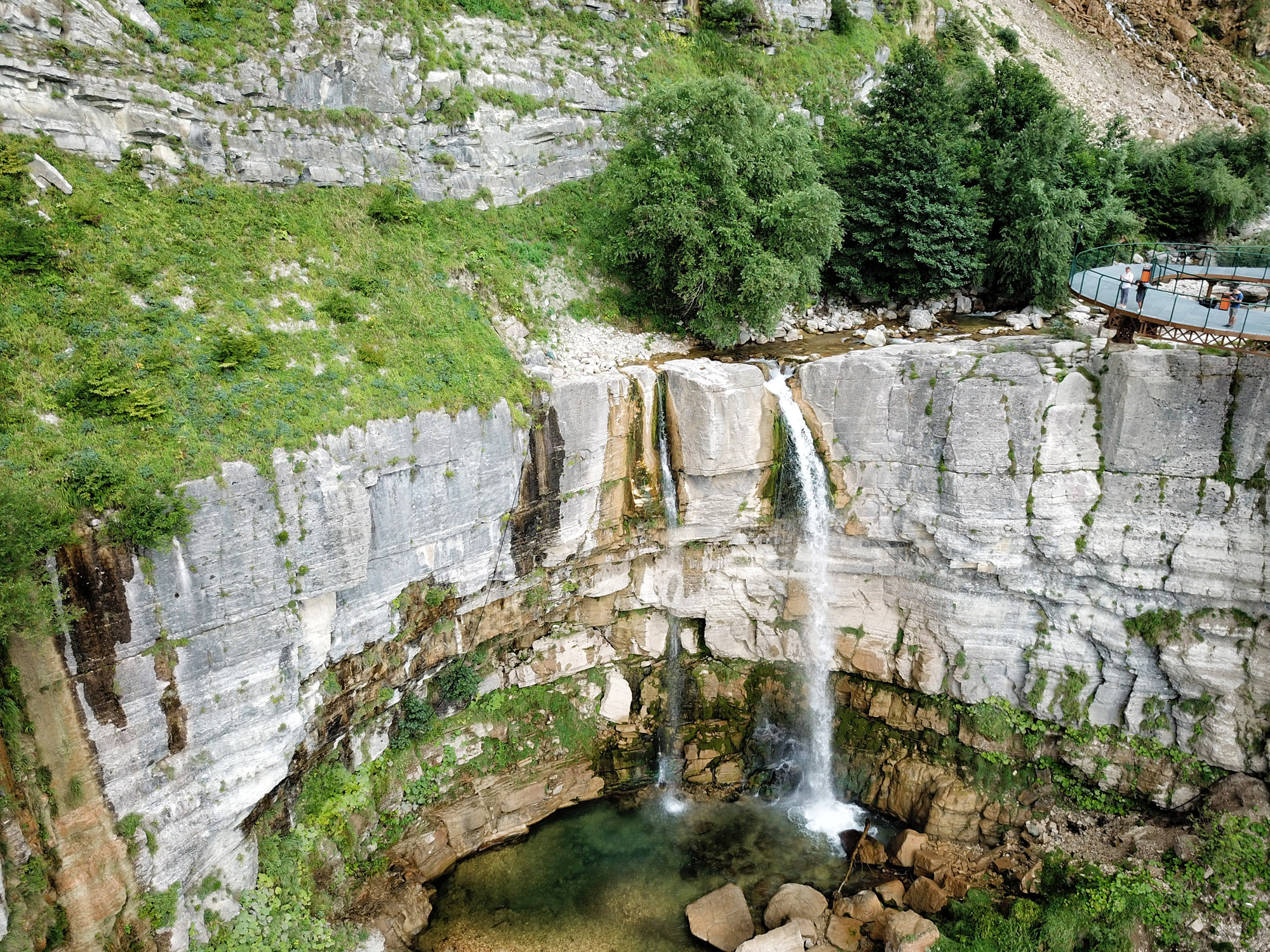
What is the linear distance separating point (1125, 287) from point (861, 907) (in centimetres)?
1606

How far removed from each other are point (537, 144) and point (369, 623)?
57.9ft

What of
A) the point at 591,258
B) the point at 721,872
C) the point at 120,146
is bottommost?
the point at 721,872

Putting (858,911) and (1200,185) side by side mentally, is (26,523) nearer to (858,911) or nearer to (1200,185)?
(858,911)

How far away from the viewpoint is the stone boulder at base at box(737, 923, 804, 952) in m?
16.6

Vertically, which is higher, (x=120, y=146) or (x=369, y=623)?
(x=120, y=146)

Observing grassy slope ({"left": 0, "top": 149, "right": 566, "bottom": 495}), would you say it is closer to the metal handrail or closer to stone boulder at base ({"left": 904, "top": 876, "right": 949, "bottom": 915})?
the metal handrail

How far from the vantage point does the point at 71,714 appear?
12.2 meters

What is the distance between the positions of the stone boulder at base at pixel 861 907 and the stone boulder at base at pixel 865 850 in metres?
1.35

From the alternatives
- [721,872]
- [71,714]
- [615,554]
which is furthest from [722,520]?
[71,714]

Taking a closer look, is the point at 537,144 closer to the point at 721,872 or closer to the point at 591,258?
the point at 591,258

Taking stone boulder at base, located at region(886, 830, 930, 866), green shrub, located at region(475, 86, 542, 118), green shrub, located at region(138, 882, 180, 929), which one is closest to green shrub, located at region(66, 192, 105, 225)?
green shrub, located at region(475, 86, 542, 118)

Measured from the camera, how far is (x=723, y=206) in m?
22.5

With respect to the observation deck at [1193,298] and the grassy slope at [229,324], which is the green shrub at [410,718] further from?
the observation deck at [1193,298]

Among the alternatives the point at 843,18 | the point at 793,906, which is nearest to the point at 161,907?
the point at 793,906
